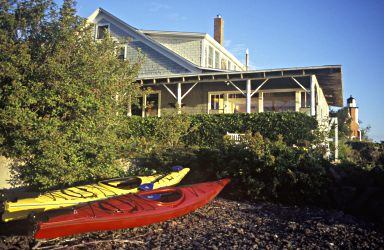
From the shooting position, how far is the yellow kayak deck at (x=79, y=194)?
23.8ft

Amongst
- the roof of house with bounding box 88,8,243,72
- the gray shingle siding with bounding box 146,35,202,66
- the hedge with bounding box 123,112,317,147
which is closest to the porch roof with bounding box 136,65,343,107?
the roof of house with bounding box 88,8,243,72

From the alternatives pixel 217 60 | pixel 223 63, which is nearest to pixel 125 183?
pixel 217 60

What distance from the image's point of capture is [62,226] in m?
6.45

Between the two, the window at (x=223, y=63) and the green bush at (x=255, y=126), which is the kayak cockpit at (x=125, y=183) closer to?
the green bush at (x=255, y=126)

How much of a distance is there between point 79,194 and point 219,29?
21.9 meters

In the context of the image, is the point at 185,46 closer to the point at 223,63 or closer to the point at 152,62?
the point at 152,62

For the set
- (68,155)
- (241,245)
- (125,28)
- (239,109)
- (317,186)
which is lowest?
(241,245)

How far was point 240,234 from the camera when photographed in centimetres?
713

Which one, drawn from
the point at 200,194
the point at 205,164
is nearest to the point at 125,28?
the point at 205,164

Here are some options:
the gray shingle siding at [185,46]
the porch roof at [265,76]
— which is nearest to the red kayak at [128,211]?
the porch roof at [265,76]

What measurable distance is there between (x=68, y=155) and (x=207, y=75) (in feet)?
34.2

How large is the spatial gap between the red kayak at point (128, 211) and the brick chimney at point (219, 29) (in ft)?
66.5

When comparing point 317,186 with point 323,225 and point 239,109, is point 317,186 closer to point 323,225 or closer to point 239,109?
point 323,225

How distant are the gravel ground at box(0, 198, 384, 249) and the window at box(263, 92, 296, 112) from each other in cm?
1159
